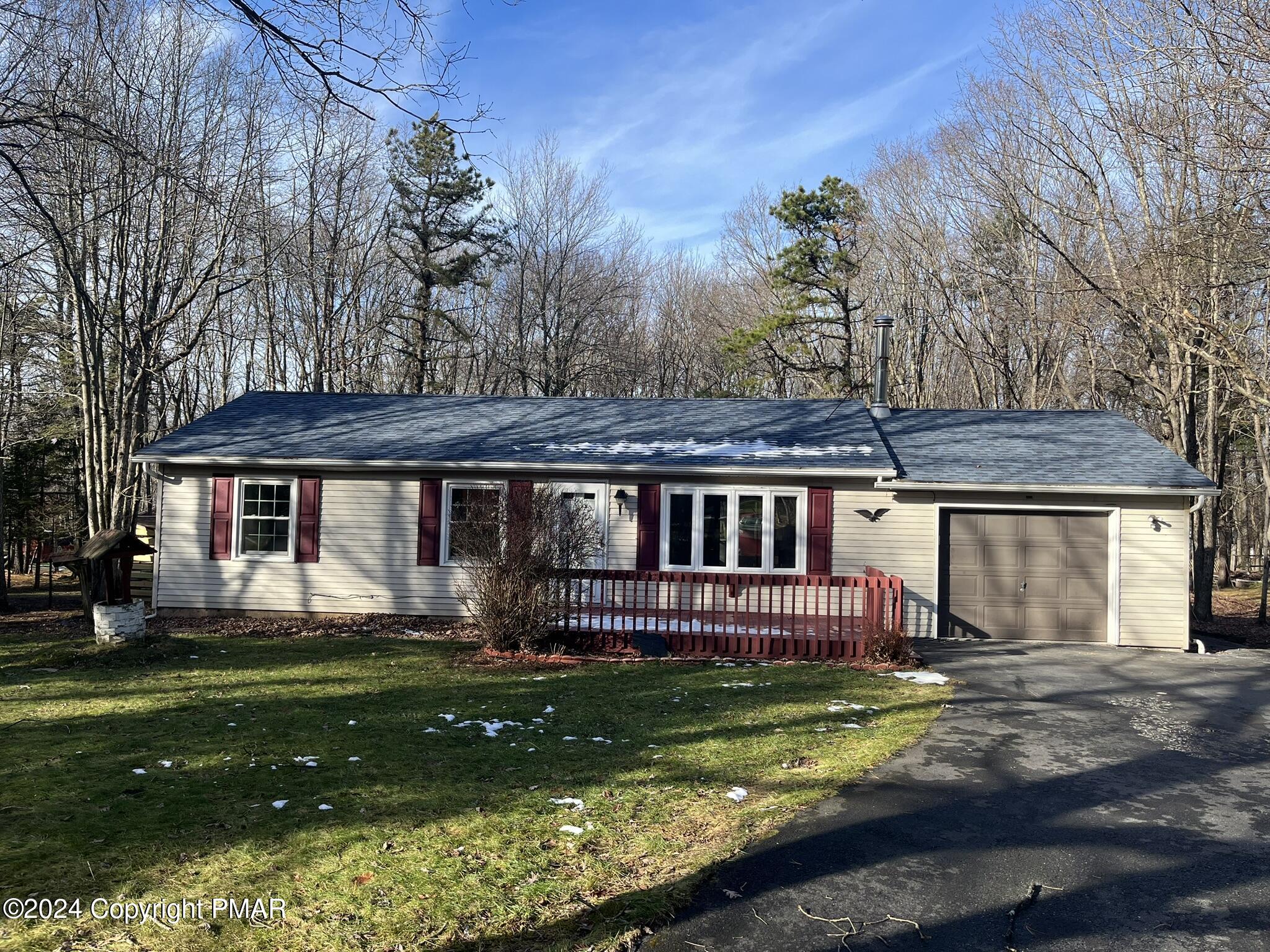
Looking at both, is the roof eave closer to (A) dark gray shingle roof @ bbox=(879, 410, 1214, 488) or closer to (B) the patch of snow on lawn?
(A) dark gray shingle roof @ bbox=(879, 410, 1214, 488)

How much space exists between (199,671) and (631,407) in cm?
908

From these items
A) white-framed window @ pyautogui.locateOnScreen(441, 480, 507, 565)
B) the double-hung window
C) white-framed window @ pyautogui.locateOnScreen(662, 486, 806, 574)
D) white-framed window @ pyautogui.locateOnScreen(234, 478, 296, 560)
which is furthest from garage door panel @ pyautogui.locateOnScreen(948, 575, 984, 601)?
the double-hung window

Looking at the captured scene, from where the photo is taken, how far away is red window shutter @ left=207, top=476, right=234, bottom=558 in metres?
13.2

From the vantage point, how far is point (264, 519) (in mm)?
13266

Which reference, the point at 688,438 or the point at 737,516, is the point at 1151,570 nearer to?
the point at 737,516

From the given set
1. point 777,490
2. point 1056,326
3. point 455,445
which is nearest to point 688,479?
point 777,490

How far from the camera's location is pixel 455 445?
→ 13594mm

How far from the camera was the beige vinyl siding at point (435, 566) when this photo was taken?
12.1m

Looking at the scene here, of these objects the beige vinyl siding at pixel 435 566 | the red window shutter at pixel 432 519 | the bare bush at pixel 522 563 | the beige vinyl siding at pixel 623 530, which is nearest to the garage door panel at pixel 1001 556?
the beige vinyl siding at pixel 435 566

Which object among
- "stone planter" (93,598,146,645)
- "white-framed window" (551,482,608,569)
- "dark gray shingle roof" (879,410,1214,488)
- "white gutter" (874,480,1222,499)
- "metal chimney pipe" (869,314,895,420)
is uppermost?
"metal chimney pipe" (869,314,895,420)

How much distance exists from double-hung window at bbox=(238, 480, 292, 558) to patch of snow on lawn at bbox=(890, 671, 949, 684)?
9.52 metres

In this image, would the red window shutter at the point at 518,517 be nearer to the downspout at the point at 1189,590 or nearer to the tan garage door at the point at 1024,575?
the tan garage door at the point at 1024,575

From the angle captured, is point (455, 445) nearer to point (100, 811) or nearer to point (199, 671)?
point (199, 671)

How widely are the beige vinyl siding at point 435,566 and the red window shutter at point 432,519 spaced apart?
15 centimetres
